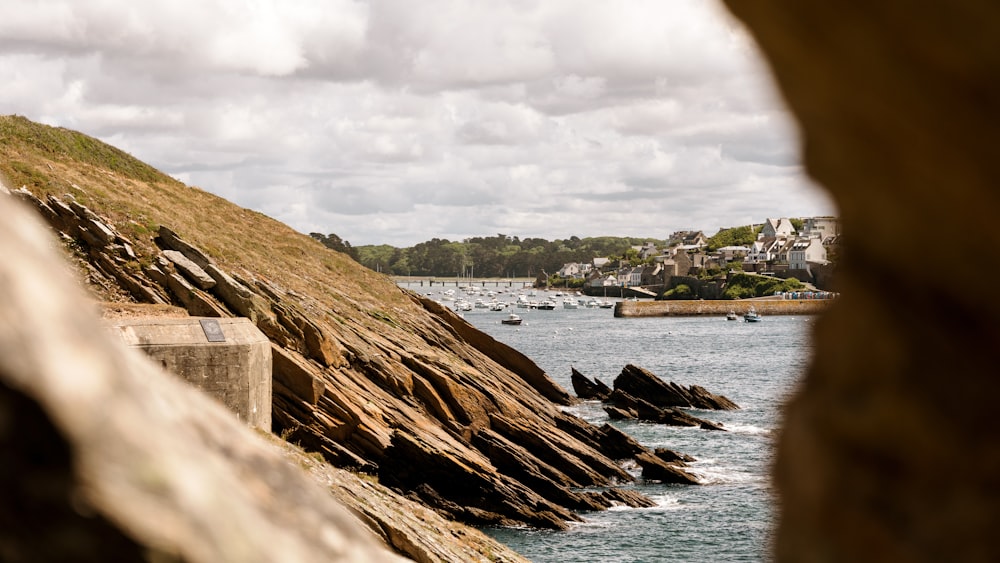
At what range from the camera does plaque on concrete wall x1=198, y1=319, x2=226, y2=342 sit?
22.6 m

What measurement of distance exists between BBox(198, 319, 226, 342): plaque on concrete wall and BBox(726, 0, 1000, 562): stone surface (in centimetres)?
2160

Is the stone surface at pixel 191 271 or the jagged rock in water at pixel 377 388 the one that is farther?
the stone surface at pixel 191 271

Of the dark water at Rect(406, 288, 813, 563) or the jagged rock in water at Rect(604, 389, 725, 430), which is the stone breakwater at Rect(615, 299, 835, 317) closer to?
the dark water at Rect(406, 288, 813, 563)

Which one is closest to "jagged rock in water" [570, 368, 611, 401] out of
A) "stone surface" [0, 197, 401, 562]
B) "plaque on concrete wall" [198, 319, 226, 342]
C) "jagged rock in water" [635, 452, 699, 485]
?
"jagged rock in water" [635, 452, 699, 485]

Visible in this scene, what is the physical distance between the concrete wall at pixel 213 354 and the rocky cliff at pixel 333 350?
5173 mm

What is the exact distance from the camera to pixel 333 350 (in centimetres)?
3425

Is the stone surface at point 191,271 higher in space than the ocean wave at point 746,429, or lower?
higher

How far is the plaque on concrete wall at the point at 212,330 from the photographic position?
74.2 feet

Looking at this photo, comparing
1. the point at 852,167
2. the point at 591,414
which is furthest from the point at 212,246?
the point at 852,167

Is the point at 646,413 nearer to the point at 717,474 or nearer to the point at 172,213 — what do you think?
the point at 717,474

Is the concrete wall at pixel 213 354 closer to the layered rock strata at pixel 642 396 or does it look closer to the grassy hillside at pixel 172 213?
the grassy hillside at pixel 172 213

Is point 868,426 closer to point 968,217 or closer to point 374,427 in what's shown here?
point 968,217

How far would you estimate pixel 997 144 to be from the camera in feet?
5.77

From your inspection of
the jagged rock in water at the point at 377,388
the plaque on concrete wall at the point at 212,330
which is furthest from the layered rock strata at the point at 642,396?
the plaque on concrete wall at the point at 212,330
